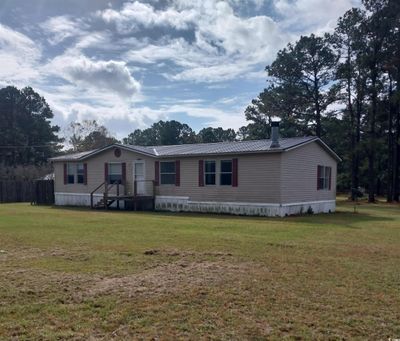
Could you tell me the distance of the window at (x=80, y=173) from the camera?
24.0 metres

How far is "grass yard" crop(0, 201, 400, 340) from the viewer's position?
4203 millimetres

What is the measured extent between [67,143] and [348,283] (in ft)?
156

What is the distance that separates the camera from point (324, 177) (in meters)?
20.8

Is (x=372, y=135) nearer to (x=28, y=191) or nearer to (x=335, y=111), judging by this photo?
(x=335, y=111)

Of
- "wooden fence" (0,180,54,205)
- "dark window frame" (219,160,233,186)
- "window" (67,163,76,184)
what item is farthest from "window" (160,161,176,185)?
"wooden fence" (0,180,54,205)

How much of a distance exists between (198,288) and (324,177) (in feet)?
54.1

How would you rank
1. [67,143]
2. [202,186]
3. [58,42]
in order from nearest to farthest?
[58,42] → [202,186] → [67,143]

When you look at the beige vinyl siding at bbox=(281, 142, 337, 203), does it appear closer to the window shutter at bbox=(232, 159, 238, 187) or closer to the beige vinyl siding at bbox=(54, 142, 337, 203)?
the beige vinyl siding at bbox=(54, 142, 337, 203)

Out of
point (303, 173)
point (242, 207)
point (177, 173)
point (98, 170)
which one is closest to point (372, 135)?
point (303, 173)

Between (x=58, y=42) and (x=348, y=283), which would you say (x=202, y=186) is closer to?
(x=58, y=42)

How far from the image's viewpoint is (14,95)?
149ft

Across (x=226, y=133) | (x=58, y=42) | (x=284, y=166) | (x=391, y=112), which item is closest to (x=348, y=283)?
(x=284, y=166)

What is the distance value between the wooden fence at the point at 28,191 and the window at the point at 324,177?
1626 centimetres

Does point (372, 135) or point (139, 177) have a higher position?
point (372, 135)
